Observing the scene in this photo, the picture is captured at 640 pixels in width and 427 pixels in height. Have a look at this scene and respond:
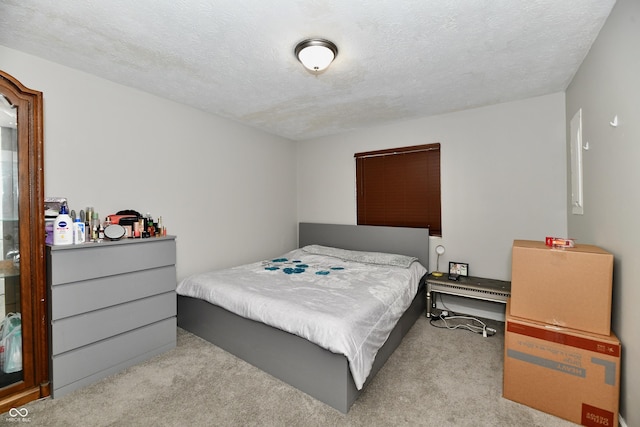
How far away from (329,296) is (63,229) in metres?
1.97

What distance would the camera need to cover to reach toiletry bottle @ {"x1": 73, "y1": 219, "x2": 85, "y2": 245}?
2.03 metres

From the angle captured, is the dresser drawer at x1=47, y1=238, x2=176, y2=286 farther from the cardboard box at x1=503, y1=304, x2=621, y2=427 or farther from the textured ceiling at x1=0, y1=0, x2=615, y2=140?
the cardboard box at x1=503, y1=304, x2=621, y2=427

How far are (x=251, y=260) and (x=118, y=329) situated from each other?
1842 mm

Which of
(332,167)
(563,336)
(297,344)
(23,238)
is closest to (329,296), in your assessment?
(297,344)

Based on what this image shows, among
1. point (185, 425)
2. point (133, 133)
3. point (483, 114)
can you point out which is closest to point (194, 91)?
point (133, 133)

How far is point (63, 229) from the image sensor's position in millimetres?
1974

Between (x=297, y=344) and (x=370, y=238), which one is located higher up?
(x=370, y=238)

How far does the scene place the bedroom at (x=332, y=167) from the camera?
5.38 feet

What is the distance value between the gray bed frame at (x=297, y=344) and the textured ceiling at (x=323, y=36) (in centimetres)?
181

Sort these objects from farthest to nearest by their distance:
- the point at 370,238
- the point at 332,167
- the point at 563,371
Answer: the point at 332,167
the point at 370,238
the point at 563,371

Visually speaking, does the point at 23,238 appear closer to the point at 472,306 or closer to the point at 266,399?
the point at 266,399

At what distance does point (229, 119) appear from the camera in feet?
11.7

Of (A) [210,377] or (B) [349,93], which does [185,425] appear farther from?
(B) [349,93]

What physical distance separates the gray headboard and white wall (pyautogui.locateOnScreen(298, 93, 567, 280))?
19 cm
